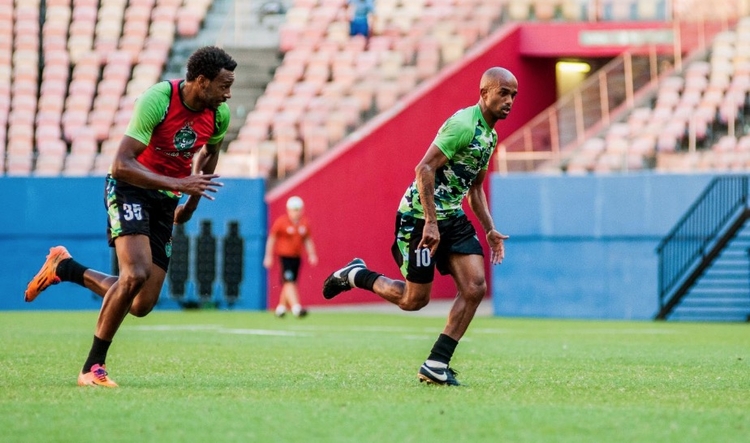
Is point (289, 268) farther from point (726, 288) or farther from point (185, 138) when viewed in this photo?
point (185, 138)

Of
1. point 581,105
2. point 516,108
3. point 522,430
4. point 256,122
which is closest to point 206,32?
point 256,122

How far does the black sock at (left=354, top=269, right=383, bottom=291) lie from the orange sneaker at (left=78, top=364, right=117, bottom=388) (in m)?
2.21

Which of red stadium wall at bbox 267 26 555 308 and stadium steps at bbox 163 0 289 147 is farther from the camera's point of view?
stadium steps at bbox 163 0 289 147

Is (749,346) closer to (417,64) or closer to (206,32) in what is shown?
(417,64)

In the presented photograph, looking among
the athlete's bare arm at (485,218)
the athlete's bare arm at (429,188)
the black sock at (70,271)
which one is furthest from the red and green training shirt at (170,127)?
the athlete's bare arm at (485,218)

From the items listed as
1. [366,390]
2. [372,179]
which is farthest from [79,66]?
[366,390]

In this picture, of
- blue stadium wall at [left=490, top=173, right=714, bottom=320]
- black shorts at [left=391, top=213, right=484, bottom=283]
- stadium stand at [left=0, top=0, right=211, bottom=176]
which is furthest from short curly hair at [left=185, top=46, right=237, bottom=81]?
stadium stand at [left=0, top=0, right=211, bottom=176]

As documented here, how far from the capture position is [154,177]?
8961 millimetres

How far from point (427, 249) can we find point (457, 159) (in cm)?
66

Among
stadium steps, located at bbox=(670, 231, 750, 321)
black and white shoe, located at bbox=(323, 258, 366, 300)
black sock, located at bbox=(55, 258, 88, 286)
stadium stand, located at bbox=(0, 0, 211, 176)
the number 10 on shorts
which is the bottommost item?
stadium steps, located at bbox=(670, 231, 750, 321)

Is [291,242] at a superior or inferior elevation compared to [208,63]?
inferior

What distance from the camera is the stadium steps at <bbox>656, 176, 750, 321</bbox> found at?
943 inches

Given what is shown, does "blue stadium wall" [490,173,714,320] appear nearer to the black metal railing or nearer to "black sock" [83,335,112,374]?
the black metal railing

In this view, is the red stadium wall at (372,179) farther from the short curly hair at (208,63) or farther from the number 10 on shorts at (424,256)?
the short curly hair at (208,63)
